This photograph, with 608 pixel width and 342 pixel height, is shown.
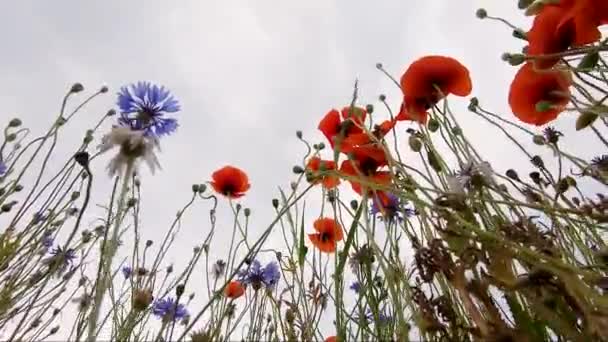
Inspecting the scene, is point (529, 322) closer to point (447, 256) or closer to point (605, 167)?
point (447, 256)

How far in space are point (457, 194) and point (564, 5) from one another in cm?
40

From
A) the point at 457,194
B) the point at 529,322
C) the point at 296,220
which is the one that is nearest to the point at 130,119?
the point at 296,220

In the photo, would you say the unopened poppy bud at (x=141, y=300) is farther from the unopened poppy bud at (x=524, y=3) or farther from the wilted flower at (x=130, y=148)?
the unopened poppy bud at (x=524, y=3)

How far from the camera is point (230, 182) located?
2275 millimetres

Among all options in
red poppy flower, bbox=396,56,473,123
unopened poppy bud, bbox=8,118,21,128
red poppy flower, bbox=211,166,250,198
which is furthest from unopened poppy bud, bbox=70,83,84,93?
red poppy flower, bbox=396,56,473,123

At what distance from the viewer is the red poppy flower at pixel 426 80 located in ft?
4.25

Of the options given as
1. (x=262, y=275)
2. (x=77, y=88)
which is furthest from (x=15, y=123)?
(x=262, y=275)

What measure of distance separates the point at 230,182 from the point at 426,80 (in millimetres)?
1184

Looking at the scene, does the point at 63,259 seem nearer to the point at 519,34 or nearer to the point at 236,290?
the point at 236,290

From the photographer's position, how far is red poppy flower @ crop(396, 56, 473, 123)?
4.25 ft

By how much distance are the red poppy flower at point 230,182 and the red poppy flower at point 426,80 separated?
3.59ft

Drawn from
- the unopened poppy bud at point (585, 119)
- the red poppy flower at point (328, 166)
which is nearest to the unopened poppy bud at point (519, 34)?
the unopened poppy bud at point (585, 119)

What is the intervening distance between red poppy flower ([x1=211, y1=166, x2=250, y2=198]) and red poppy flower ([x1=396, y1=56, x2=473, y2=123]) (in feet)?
3.59

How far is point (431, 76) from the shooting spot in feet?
4.33
